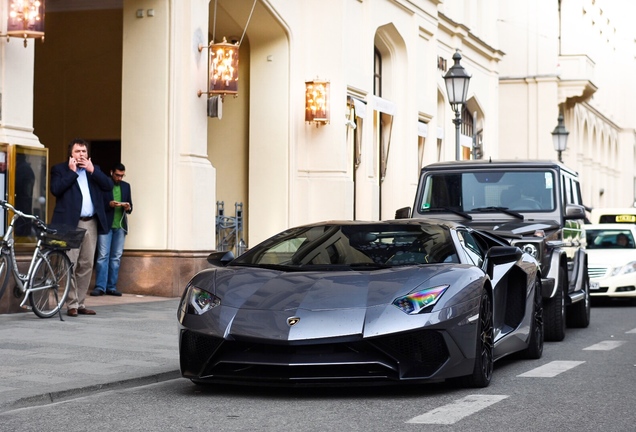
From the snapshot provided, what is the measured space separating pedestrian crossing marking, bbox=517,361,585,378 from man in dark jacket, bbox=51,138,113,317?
214 inches

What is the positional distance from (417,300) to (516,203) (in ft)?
20.4

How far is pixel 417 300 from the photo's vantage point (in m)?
7.76

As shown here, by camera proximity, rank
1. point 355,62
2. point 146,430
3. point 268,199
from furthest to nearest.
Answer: point 355,62
point 268,199
point 146,430

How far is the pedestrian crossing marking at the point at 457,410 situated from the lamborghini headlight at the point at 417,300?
2.03 feet

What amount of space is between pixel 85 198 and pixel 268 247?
535 centimetres

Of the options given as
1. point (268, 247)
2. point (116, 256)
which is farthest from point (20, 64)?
point (268, 247)

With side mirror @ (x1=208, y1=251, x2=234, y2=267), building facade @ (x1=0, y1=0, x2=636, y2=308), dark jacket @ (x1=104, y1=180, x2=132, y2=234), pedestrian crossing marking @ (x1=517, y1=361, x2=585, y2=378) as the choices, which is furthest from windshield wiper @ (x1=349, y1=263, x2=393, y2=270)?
dark jacket @ (x1=104, y1=180, x2=132, y2=234)

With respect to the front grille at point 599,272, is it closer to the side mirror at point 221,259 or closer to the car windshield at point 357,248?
the car windshield at point 357,248

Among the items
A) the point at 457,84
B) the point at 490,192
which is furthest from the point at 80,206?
the point at 457,84

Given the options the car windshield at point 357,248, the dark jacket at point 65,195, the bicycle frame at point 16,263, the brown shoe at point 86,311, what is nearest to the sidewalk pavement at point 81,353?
the brown shoe at point 86,311

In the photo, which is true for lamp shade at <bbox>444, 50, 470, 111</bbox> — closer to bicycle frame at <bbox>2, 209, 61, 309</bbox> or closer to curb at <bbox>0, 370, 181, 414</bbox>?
bicycle frame at <bbox>2, 209, 61, 309</bbox>

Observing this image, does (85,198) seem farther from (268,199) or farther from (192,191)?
(268,199)

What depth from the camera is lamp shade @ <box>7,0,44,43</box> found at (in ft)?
45.2

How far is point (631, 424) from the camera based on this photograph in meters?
6.72
